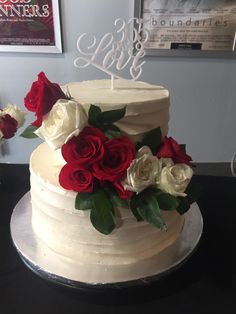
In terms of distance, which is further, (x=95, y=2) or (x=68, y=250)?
(x=95, y=2)

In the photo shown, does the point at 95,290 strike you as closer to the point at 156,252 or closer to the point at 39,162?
the point at 156,252

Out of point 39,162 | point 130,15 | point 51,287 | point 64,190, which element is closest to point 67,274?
point 51,287

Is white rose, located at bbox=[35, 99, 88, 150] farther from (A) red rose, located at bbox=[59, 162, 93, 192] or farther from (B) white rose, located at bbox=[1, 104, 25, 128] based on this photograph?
(B) white rose, located at bbox=[1, 104, 25, 128]

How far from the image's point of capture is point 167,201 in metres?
0.75

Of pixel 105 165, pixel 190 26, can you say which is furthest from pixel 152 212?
pixel 190 26

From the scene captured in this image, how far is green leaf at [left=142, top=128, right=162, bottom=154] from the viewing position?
2.67 feet

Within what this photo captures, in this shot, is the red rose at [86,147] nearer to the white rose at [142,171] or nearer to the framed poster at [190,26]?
the white rose at [142,171]

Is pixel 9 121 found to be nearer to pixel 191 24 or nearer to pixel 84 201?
pixel 84 201

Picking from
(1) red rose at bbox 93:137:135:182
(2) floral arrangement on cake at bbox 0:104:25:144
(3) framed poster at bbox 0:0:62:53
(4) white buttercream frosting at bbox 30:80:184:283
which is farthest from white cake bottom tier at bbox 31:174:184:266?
(3) framed poster at bbox 0:0:62:53

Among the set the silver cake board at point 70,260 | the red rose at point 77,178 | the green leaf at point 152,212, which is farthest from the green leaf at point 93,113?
the silver cake board at point 70,260

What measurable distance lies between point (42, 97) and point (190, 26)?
1.47 m

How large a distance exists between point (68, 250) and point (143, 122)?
1.22 ft

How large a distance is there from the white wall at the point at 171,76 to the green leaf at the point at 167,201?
4.93ft

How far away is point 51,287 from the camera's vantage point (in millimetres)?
815
